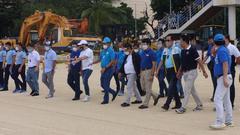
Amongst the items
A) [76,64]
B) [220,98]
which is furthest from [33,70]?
[220,98]

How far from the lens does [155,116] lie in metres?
11.7

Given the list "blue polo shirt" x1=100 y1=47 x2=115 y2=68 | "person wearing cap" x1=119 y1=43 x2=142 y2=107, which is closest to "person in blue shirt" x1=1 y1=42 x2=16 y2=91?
"blue polo shirt" x1=100 y1=47 x2=115 y2=68

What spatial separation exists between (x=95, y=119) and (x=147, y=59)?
92.5 inches

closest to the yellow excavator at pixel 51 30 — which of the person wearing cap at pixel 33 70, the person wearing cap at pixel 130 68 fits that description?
the person wearing cap at pixel 33 70

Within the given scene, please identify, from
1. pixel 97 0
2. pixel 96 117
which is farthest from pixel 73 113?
pixel 97 0

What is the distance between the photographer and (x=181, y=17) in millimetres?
41688

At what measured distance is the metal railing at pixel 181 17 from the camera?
39469 mm

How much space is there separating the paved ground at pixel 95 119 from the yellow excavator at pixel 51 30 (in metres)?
25.2

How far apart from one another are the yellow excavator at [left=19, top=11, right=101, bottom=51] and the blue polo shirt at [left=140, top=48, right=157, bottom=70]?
27.0 m

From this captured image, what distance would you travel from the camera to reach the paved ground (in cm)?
991

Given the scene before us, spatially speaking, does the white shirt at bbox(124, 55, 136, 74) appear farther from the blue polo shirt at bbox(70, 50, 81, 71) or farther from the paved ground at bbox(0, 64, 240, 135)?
the blue polo shirt at bbox(70, 50, 81, 71)

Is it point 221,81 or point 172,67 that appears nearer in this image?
point 221,81

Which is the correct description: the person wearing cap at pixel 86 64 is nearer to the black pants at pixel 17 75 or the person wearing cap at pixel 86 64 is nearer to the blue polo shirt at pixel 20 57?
the blue polo shirt at pixel 20 57

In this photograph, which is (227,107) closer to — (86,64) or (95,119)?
(95,119)
